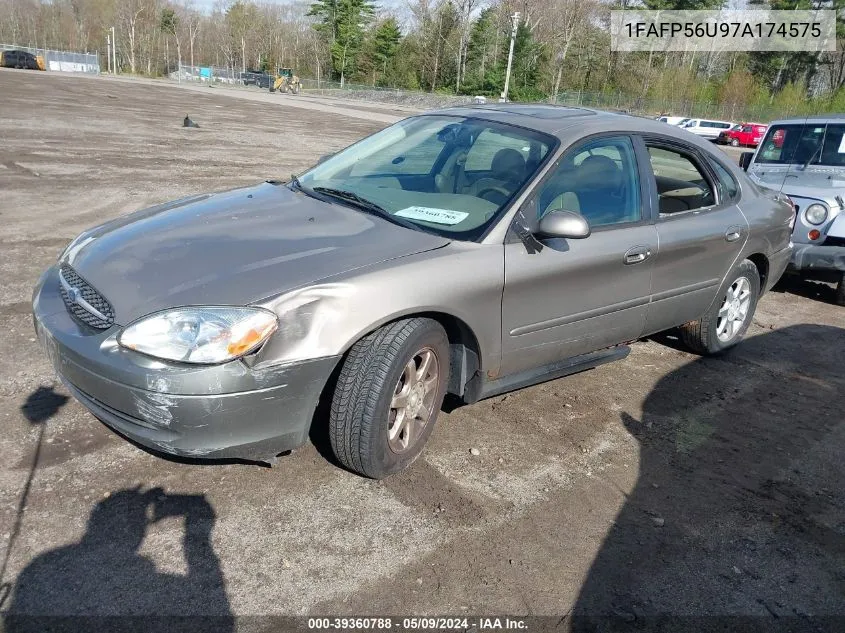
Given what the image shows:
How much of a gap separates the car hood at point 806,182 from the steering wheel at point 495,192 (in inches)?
191

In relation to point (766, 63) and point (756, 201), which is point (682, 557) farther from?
A: point (766, 63)

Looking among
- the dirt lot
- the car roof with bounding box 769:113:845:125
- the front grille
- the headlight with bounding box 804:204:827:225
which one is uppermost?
the car roof with bounding box 769:113:845:125

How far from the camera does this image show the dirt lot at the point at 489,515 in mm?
2615

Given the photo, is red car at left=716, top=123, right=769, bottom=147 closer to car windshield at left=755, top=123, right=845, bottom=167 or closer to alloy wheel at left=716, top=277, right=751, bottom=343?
car windshield at left=755, top=123, right=845, bottom=167

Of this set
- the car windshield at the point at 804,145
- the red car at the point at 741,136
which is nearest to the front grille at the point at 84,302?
the car windshield at the point at 804,145

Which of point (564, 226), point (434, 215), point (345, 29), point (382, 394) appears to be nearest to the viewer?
point (382, 394)

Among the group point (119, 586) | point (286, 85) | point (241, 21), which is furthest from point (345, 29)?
point (119, 586)

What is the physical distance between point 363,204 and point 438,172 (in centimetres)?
56

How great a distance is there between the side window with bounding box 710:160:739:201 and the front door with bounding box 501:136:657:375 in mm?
1019

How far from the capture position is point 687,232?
4.47 meters

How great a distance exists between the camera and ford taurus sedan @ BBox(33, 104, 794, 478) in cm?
280

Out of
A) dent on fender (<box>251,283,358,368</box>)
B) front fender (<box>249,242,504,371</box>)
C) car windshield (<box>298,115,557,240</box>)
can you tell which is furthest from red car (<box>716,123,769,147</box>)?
dent on fender (<box>251,283,358,368</box>)

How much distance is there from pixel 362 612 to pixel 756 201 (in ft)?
13.8

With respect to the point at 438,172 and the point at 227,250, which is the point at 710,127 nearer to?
the point at 438,172
